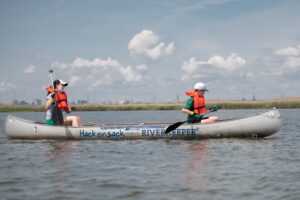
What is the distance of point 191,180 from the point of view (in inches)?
317

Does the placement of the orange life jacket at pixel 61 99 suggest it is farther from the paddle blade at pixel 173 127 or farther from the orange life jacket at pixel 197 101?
the orange life jacket at pixel 197 101

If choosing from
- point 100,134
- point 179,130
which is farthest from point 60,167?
point 179,130

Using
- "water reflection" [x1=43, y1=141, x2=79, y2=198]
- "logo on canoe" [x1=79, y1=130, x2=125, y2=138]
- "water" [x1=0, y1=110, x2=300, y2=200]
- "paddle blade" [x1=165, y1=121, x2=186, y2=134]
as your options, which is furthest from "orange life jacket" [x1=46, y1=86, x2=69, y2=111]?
"paddle blade" [x1=165, y1=121, x2=186, y2=134]

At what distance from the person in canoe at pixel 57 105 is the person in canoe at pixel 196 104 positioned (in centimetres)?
404

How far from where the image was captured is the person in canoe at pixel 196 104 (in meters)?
15.0

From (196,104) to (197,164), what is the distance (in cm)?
538

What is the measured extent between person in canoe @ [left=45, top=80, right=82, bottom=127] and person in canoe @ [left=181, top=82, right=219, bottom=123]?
4.04 meters

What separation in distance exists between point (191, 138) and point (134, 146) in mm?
2385

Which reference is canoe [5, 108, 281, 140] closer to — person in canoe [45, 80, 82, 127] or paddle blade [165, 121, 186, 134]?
paddle blade [165, 121, 186, 134]

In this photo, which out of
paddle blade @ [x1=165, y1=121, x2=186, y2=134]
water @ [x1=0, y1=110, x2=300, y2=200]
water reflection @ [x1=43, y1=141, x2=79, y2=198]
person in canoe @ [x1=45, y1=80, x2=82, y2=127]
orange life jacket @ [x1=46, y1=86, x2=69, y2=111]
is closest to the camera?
water @ [x1=0, y1=110, x2=300, y2=200]

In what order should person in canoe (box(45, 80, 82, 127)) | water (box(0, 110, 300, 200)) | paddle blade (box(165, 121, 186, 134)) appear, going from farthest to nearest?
person in canoe (box(45, 80, 82, 127))
paddle blade (box(165, 121, 186, 134))
water (box(0, 110, 300, 200))

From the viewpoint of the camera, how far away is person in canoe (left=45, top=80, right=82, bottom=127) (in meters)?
15.0

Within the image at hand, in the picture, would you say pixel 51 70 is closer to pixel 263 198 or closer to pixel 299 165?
pixel 299 165

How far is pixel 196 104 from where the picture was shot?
49.4 feet
